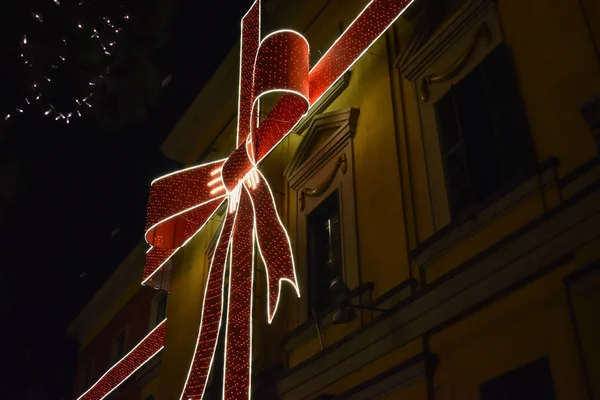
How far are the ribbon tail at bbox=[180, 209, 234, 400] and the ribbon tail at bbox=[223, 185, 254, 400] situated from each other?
13.3 inches

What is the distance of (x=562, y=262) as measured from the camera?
5.48m

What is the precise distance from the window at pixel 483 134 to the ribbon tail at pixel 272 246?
2.19 m

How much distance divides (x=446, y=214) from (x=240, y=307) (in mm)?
3170

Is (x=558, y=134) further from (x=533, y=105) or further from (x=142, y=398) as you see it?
(x=142, y=398)

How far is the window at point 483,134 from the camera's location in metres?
6.29

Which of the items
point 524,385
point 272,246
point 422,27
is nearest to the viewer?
point 524,385

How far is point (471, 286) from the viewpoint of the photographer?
6.19m

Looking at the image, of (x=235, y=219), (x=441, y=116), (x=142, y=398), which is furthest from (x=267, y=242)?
(x=142, y=398)

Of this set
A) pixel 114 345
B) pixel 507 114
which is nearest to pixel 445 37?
pixel 507 114

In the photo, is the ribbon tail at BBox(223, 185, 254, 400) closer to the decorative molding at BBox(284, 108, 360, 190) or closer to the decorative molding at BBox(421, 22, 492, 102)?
the decorative molding at BBox(284, 108, 360, 190)

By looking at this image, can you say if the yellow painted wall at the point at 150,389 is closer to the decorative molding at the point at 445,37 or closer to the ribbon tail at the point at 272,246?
the ribbon tail at the point at 272,246

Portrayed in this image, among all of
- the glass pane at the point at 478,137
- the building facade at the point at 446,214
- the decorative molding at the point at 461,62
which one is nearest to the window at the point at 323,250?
the building facade at the point at 446,214

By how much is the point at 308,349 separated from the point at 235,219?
7.27ft

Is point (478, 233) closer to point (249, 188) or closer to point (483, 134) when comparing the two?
point (483, 134)
